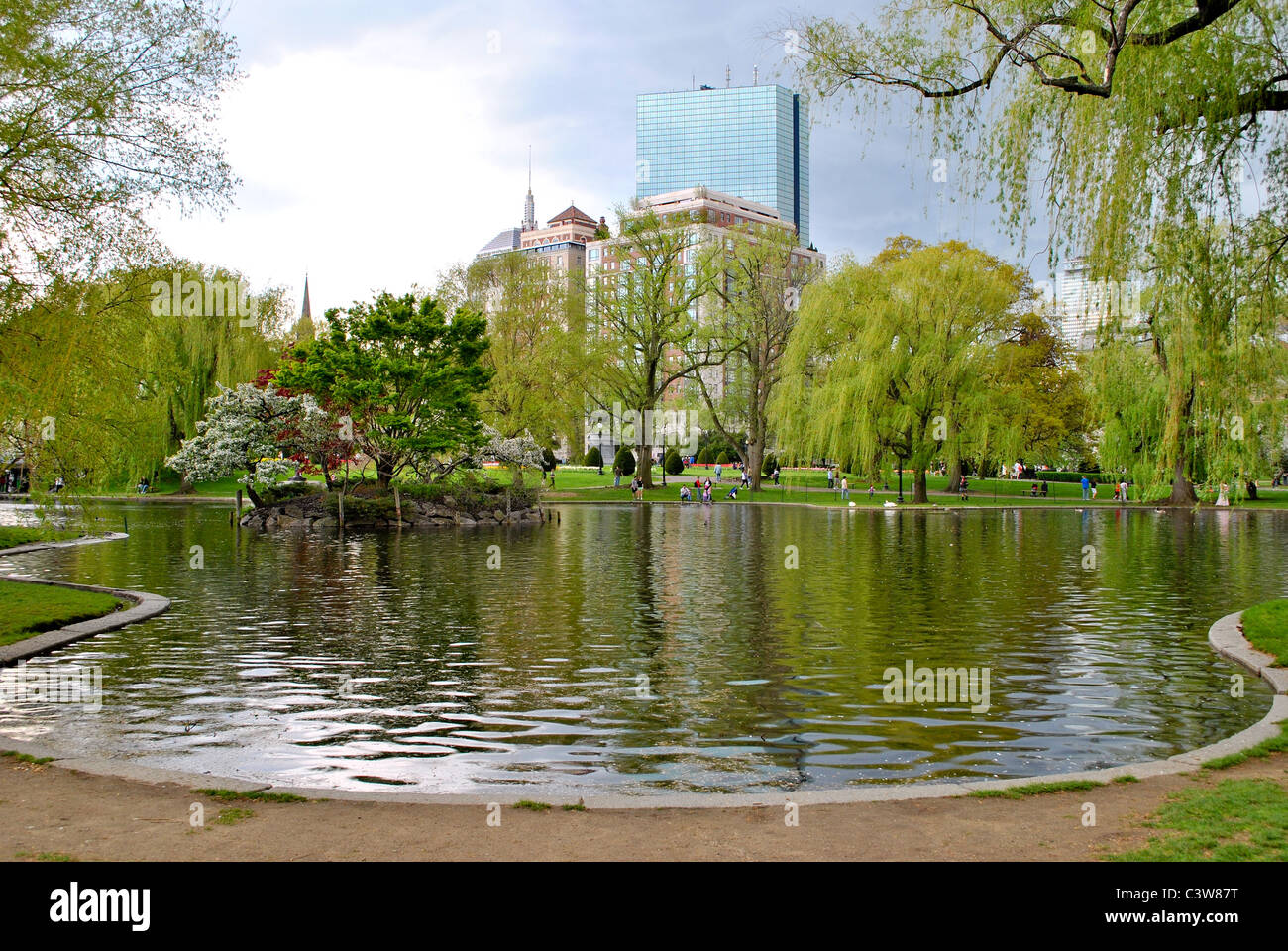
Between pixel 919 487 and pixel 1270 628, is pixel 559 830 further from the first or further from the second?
pixel 919 487

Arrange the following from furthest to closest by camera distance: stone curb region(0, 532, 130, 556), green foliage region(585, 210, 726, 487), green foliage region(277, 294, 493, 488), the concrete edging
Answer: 1. green foliage region(585, 210, 726, 487)
2. green foliage region(277, 294, 493, 488)
3. stone curb region(0, 532, 130, 556)
4. the concrete edging

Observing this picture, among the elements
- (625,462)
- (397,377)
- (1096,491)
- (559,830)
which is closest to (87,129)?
(559,830)

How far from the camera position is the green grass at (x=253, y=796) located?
22.6 feet

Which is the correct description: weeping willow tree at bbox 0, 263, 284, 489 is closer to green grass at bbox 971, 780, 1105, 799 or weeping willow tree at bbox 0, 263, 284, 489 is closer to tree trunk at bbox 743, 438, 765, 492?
green grass at bbox 971, 780, 1105, 799

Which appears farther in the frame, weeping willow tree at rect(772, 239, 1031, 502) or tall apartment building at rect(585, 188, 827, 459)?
tall apartment building at rect(585, 188, 827, 459)

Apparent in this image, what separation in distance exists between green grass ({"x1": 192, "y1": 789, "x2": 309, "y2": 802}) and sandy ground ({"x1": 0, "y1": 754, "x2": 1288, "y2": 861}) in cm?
9

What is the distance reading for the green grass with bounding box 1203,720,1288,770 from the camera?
7.83m

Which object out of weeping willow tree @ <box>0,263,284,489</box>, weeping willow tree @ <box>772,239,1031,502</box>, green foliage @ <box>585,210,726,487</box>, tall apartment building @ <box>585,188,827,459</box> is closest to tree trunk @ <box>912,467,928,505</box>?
weeping willow tree @ <box>772,239,1031,502</box>

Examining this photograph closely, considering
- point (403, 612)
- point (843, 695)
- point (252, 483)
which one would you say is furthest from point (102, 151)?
point (252, 483)

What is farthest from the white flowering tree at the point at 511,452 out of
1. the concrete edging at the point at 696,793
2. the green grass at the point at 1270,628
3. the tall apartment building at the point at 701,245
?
the concrete edging at the point at 696,793

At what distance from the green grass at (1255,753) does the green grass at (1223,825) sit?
0.56m

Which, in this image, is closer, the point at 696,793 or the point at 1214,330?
the point at 696,793

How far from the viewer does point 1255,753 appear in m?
8.13

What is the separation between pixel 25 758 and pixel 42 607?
30.8ft
